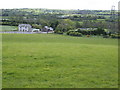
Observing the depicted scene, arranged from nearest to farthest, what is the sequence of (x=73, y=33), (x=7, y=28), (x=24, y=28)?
(x=73, y=33) < (x=7, y=28) < (x=24, y=28)

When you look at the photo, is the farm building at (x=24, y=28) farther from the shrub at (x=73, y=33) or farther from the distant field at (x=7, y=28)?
the shrub at (x=73, y=33)

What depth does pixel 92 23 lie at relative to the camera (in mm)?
20562

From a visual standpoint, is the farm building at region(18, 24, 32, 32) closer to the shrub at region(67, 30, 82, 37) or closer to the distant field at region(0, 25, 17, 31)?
the distant field at region(0, 25, 17, 31)

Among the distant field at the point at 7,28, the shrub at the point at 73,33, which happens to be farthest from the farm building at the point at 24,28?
the shrub at the point at 73,33

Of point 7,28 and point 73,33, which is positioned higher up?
point 7,28

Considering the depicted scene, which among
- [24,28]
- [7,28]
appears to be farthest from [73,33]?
[7,28]

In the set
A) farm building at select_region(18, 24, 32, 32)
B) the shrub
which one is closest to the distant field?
farm building at select_region(18, 24, 32, 32)

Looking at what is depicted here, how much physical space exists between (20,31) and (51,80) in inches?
533

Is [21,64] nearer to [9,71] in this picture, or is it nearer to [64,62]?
[9,71]

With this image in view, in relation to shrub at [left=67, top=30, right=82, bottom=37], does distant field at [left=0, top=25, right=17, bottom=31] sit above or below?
above

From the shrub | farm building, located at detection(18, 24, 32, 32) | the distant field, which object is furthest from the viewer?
farm building, located at detection(18, 24, 32, 32)

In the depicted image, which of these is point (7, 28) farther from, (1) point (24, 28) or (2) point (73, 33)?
(2) point (73, 33)

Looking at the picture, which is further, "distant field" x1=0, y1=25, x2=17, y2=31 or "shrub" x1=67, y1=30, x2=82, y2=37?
"distant field" x1=0, y1=25, x2=17, y2=31

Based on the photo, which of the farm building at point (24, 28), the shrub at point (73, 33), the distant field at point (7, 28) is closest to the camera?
the shrub at point (73, 33)
